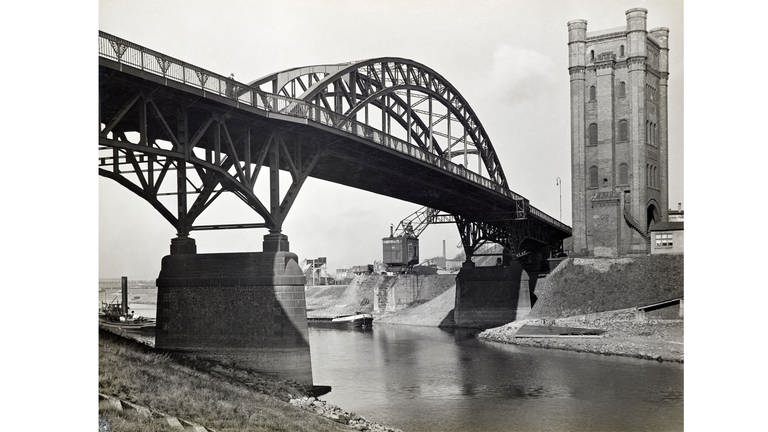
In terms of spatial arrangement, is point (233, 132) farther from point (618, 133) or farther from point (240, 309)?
point (618, 133)

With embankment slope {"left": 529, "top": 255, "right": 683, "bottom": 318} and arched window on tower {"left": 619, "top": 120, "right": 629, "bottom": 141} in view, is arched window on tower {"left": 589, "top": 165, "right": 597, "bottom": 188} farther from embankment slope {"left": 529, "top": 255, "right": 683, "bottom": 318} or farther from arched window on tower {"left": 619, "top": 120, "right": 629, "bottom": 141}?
embankment slope {"left": 529, "top": 255, "right": 683, "bottom": 318}

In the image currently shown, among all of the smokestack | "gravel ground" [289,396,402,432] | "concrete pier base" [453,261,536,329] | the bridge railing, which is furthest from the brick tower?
"concrete pier base" [453,261,536,329]

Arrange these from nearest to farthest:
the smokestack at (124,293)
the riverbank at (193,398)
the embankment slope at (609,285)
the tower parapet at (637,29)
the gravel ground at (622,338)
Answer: the riverbank at (193,398) → the smokestack at (124,293) → the tower parapet at (637,29) → the embankment slope at (609,285) → the gravel ground at (622,338)

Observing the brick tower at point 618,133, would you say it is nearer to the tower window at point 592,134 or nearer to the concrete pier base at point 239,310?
the tower window at point 592,134

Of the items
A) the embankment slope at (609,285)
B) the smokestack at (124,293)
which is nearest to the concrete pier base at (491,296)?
the embankment slope at (609,285)
